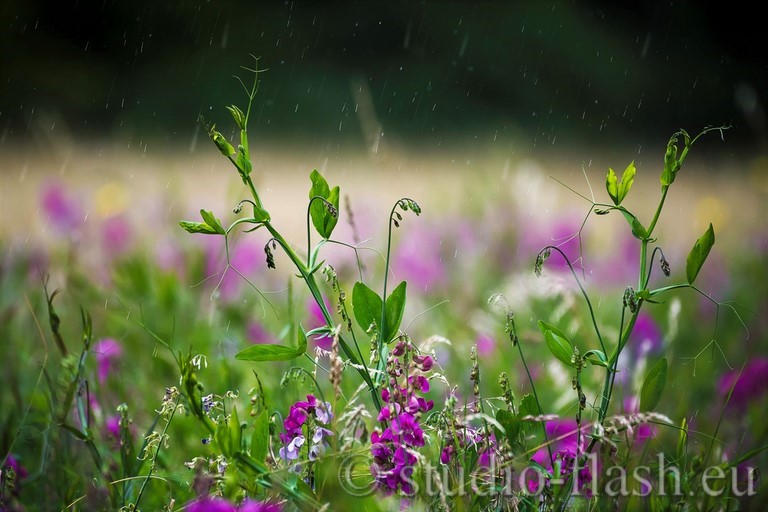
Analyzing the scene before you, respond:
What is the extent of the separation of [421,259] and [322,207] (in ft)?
5.13

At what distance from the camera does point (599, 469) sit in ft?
2.77

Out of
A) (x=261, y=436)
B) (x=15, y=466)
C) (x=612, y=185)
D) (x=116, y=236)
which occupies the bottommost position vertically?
(x=15, y=466)

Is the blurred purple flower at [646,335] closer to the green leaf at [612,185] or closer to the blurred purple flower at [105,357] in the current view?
the green leaf at [612,185]

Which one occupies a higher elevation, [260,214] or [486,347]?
[260,214]

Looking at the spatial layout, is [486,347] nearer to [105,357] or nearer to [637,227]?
[105,357]

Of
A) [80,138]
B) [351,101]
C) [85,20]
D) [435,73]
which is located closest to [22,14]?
[85,20]

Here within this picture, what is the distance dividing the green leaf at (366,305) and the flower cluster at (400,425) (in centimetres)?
4

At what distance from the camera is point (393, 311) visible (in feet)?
2.64

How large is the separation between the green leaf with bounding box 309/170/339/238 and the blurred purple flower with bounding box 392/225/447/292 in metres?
1.44

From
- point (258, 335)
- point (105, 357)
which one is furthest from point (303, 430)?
point (258, 335)

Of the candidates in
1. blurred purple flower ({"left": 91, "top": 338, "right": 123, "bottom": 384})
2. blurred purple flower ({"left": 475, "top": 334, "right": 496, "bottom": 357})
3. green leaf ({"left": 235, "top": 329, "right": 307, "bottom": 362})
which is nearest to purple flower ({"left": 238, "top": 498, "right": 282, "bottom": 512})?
green leaf ({"left": 235, "top": 329, "right": 307, "bottom": 362})

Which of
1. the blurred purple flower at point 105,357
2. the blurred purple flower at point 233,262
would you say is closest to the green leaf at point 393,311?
the blurred purple flower at point 105,357

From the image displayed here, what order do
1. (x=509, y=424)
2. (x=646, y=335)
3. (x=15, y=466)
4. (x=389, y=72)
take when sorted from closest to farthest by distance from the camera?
(x=509, y=424) < (x=15, y=466) < (x=646, y=335) < (x=389, y=72)

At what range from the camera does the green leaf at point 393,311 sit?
80 cm
